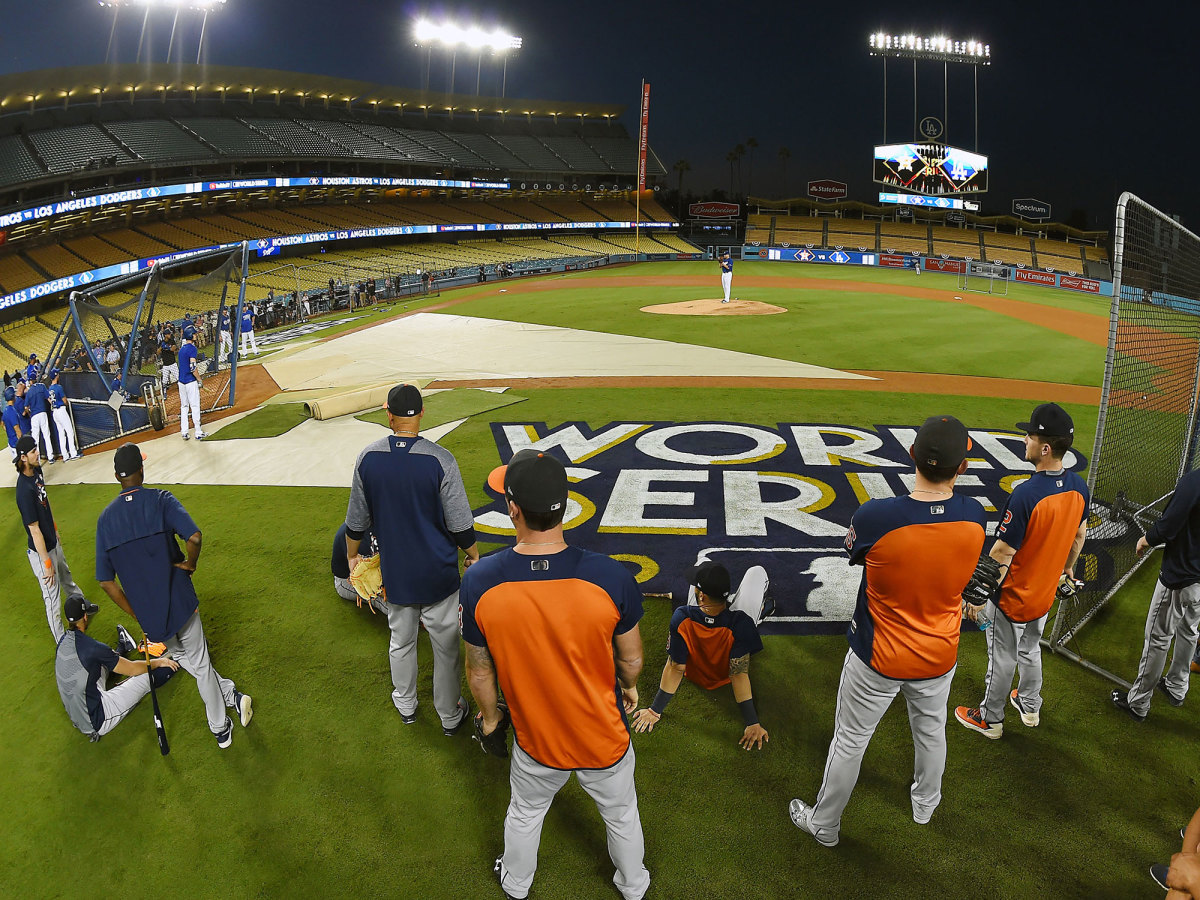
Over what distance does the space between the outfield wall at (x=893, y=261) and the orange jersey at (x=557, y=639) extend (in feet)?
179

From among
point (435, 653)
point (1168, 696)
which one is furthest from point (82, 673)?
point (1168, 696)

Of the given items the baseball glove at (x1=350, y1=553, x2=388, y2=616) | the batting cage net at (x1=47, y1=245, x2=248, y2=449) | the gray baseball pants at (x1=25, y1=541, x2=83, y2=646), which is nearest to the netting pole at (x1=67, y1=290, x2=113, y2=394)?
the batting cage net at (x1=47, y1=245, x2=248, y2=449)

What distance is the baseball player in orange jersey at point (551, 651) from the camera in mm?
3000

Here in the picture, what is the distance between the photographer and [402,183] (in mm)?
58906

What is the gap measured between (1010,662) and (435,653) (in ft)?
14.0

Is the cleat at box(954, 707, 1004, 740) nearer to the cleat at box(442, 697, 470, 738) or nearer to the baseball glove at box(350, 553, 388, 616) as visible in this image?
the cleat at box(442, 697, 470, 738)

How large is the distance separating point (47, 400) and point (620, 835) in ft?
47.7

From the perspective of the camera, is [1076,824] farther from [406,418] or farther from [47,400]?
[47,400]

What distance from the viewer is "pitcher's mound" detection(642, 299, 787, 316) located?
27617 millimetres

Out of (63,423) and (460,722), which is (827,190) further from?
(460,722)

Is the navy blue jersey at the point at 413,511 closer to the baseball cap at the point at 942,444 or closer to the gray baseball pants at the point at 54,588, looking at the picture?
the baseball cap at the point at 942,444

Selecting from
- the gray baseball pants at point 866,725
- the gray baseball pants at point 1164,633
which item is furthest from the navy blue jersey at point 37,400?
the gray baseball pants at point 1164,633

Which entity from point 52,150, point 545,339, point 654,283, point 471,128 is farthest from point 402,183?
Answer: point 545,339

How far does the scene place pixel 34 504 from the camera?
6445mm
